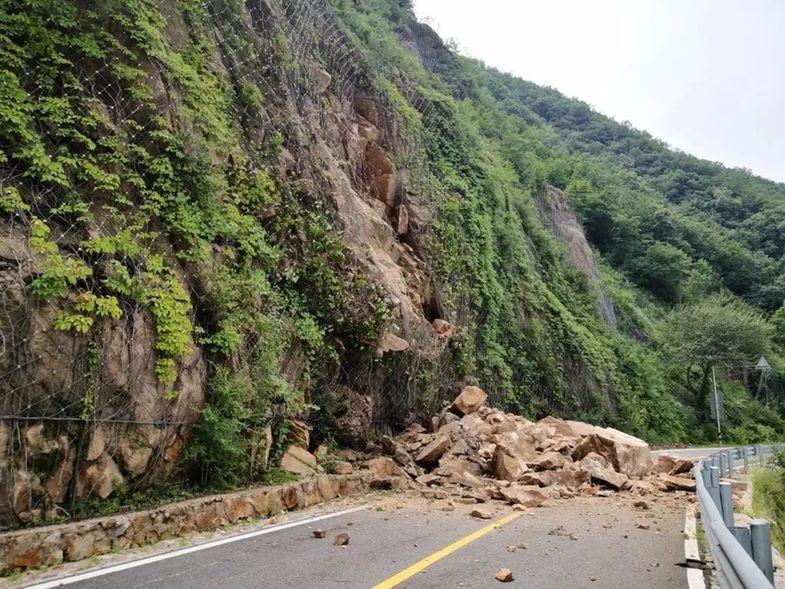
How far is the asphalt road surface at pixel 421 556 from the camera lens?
17.5 feet

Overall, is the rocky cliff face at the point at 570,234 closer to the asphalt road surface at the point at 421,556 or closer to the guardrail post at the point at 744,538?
the asphalt road surface at the point at 421,556

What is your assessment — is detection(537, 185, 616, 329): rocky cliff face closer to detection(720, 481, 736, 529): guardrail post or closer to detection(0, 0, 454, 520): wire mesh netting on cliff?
detection(0, 0, 454, 520): wire mesh netting on cliff

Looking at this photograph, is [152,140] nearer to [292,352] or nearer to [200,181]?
[200,181]

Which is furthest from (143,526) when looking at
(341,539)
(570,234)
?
(570,234)

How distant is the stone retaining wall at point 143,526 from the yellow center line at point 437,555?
3019 millimetres

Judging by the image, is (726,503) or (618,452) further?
(618,452)

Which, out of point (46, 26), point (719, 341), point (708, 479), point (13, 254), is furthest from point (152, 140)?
point (719, 341)

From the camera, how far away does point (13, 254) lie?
6715mm

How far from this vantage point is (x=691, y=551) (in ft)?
22.3

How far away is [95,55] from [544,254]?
25.6m

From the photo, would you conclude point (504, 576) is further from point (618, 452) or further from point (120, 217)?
point (618, 452)

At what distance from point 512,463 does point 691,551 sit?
623 centimetres

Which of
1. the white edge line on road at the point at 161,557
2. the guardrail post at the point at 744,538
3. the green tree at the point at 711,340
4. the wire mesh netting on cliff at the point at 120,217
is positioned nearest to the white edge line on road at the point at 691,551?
the guardrail post at the point at 744,538

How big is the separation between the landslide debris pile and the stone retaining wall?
3.04 metres
